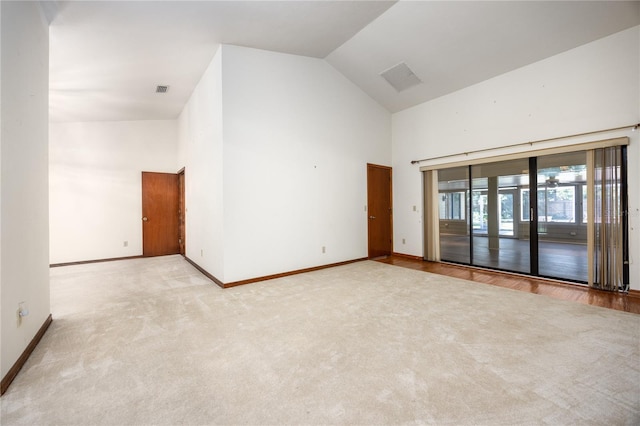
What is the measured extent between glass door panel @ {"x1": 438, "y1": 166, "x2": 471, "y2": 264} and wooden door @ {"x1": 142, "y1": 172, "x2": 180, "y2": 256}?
6.45 metres

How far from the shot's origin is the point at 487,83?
16.0 ft

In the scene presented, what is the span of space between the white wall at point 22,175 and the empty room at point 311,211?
1.2 inches

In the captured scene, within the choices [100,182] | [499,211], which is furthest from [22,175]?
[499,211]

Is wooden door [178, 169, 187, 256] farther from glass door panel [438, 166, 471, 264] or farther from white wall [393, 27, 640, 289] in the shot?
glass door panel [438, 166, 471, 264]

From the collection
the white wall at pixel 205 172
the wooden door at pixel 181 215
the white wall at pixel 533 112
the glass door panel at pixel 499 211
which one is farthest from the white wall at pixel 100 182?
the glass door panel at pixel 499 211

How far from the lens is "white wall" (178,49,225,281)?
4.19 m

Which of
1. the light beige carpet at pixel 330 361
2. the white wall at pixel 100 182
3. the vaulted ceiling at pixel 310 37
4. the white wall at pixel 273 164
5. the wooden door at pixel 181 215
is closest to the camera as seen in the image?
the light beige carpet at pixel 330 361

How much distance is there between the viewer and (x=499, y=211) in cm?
678

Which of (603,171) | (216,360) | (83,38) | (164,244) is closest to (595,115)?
(603,171)

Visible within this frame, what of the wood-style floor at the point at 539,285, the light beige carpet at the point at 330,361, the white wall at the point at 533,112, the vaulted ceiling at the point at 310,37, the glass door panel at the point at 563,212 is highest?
the vaulted ceiling at the point at 310,37

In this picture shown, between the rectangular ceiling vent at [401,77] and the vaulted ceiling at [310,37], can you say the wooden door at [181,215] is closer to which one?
the vaulted ceiling at [310,37]

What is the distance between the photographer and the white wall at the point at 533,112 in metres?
3.56

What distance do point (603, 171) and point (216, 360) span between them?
517 centimetres

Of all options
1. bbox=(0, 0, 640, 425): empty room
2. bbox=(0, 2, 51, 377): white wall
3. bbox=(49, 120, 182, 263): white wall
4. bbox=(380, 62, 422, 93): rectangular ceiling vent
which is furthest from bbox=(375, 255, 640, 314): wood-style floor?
bbox=(49, 120, 182, 263): white wall
